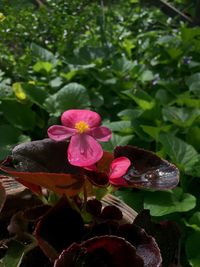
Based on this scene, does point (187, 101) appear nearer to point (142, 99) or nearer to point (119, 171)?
point (142, 99)

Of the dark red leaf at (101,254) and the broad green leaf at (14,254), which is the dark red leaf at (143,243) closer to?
the dark red leaf at (101,254)

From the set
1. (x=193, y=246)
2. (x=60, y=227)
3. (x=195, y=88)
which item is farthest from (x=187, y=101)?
(x=60, y=227)

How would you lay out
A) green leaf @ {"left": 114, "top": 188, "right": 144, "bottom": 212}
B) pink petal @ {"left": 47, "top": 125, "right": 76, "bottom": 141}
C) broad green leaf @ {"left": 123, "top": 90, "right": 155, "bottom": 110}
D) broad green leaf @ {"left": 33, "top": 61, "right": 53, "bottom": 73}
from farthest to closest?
broad green leaf @ {"left": 33, "top": 61, "right": 53, "bottom": 73}
broad green leaf @ {"left": 123, "top": 90, "right": 155, "bottom": 110}
green leaf @ {"left": 114, "top": 188, "right": 144, "bottom": 212}
pink petal @ {"left": 47, "top": 125, "right": 76, "bottom": 141}

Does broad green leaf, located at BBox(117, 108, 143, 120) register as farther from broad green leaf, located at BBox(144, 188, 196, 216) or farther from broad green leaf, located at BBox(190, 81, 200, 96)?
broad green leaf, located at BBox(144, 188, 196, 216)

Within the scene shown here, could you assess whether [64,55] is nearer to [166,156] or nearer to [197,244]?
[166,156]

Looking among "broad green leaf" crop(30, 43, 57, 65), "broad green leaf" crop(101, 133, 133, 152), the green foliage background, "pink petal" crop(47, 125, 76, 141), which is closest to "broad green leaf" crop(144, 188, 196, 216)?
the green foliage background

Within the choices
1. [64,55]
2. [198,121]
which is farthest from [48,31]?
[198,121]
